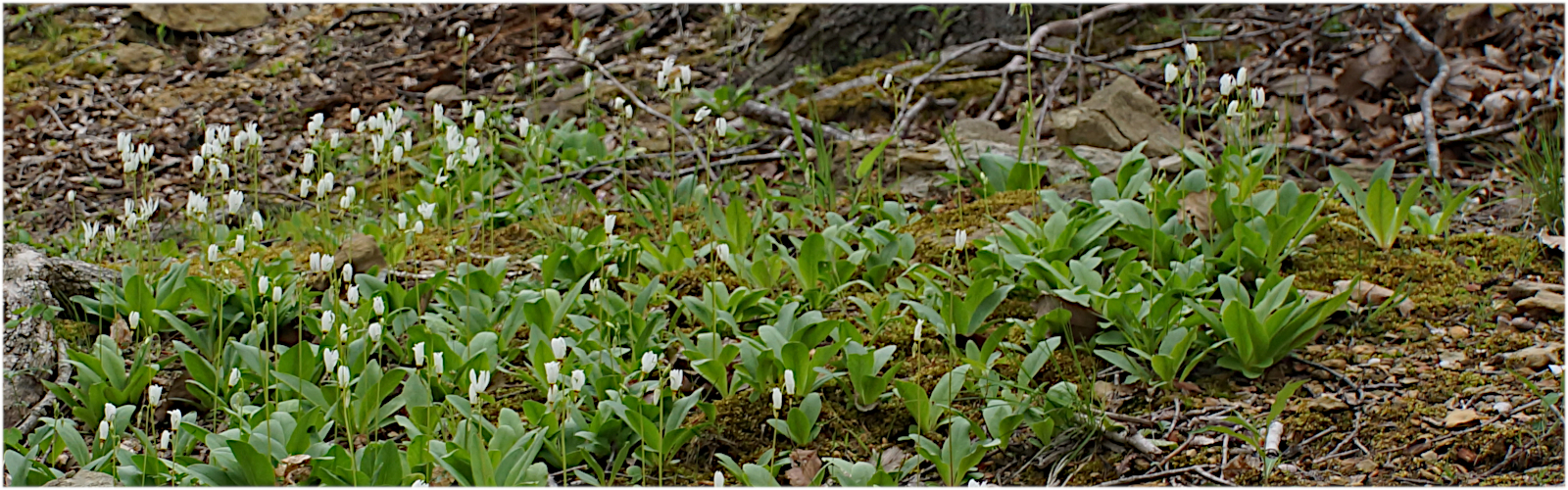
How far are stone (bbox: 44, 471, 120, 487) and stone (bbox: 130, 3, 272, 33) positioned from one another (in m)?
6.11

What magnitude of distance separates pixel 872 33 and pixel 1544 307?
3.74 meters

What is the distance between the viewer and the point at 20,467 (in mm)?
2287

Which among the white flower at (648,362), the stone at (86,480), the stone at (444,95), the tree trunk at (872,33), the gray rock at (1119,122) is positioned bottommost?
the stone at (86,480)

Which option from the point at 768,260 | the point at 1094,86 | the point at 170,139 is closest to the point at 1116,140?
the point at 1094,86

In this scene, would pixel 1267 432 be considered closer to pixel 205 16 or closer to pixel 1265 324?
pixel 1265 324

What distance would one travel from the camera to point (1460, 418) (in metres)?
2.27

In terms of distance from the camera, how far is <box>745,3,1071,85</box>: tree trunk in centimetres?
578

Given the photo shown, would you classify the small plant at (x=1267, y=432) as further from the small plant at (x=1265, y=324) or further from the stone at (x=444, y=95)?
the stone at (x=444, y=95)

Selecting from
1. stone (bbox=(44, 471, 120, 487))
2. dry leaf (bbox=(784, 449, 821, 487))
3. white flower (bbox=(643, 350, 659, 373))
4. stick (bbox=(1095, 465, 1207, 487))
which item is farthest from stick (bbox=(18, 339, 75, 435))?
stick (bbox=(1095, 465, 1207, 487))

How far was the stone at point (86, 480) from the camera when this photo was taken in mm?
2257

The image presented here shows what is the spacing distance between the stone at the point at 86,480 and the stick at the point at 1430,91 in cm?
405

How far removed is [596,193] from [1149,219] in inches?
96.8

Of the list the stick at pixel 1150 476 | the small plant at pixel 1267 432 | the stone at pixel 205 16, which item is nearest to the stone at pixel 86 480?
the stick at pixel 1150 476

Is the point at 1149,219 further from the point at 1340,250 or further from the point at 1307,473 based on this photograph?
the point at 1307,473
